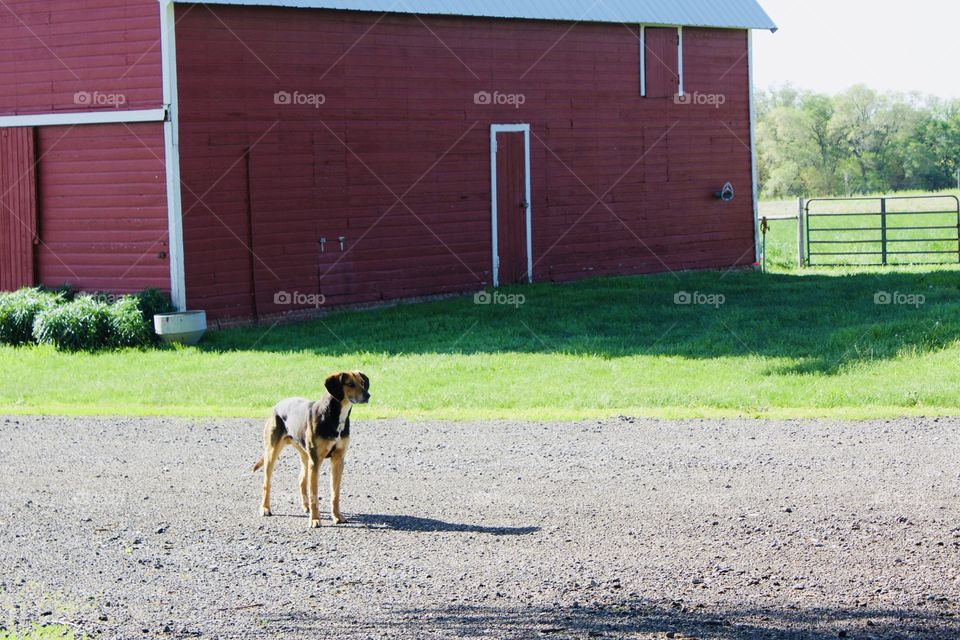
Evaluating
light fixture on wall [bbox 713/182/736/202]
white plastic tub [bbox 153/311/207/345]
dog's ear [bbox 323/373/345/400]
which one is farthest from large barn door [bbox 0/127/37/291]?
light fixture on wall [bbox 713/182/736/202]

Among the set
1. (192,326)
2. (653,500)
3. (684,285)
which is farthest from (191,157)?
(653,500)

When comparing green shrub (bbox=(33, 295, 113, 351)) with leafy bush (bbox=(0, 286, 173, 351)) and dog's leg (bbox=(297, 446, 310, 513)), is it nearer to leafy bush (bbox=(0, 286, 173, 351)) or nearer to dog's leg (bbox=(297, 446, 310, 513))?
leafy bush (bbox=(0, 286, 173, 351))

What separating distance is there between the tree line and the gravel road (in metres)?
54.7

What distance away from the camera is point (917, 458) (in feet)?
30.9

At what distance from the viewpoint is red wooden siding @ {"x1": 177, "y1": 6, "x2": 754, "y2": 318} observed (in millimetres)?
17922

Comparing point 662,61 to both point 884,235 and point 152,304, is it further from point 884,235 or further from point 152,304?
point 152,304

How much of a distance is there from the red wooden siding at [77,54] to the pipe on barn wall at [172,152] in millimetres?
145

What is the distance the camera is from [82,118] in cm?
1781

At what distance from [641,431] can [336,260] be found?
9424 millimetres

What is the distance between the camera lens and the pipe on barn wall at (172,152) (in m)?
17.1

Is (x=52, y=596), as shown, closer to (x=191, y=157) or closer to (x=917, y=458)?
(x=917, y=458)

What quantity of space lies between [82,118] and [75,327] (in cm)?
301

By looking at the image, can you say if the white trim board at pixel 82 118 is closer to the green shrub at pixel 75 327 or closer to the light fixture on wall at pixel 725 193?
the green shrub at pixel 75 327

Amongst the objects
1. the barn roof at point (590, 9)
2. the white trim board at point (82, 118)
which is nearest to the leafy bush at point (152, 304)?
the white trim board at point (82, 118)
